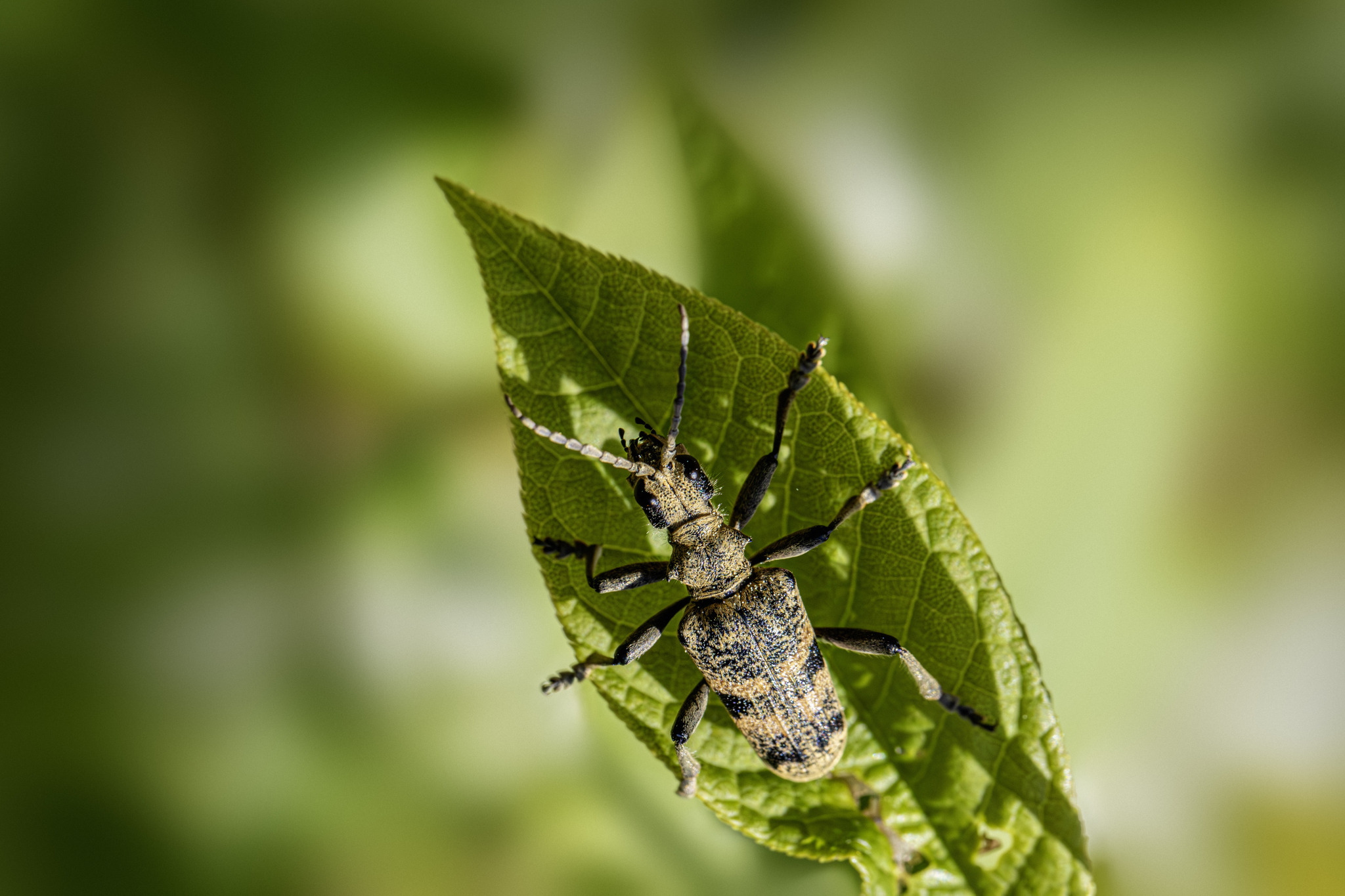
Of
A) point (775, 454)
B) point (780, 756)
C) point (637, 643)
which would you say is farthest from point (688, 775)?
point (775, 454)

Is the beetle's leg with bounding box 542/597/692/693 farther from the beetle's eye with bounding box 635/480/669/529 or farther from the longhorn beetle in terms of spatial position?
the beetle's eye with bounding box 635/480/669/529

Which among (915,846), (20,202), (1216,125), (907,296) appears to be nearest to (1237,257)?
(1216,125)

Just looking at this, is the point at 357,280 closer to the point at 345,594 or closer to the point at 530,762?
the point at 345,594

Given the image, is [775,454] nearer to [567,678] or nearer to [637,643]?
[637,643]

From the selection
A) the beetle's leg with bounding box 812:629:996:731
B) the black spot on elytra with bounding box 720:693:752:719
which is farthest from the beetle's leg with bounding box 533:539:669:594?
the beetle's leg with bounding box 812:629:996:731

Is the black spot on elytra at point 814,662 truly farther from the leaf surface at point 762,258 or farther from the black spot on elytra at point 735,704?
the leaf surface at point 762,258

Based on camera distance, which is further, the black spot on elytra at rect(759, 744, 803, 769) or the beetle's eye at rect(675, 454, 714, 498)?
the beetle's eye at rect(675, 454, 714, 498)

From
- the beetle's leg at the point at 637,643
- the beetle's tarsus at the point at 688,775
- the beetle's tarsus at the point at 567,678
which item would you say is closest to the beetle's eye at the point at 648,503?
the beetle's leg at the point at 637,643
